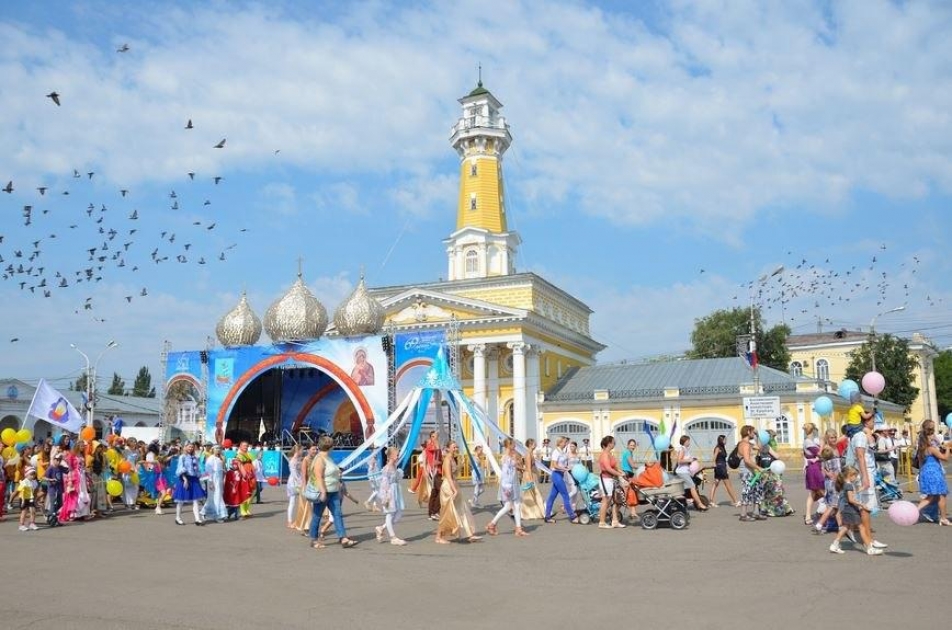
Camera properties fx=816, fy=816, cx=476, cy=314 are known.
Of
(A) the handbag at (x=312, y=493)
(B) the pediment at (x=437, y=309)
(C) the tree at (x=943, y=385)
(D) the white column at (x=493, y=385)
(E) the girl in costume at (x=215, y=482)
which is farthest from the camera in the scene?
(C) the tree at (x=943, y=385)

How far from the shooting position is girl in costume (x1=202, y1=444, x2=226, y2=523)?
1602 centimetres

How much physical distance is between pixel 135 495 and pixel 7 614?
37.0 feet

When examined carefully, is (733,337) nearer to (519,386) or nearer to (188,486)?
(519,386)

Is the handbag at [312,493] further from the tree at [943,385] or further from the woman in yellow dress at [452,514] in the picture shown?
the tree at [943,385]

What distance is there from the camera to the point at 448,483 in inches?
501

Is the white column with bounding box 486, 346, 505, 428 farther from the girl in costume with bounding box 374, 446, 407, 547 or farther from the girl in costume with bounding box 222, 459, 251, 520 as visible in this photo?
the girl in costume with bounding box 374, 446, 407, 547

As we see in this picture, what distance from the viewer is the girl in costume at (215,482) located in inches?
631

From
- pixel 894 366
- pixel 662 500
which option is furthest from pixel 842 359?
pixel 662 500

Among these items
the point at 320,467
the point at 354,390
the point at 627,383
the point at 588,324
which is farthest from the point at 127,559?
the point at 588,324

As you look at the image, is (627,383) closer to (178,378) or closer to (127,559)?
(178,378)

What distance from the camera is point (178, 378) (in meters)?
33.9

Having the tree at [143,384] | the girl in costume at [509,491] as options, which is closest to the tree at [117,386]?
the tree at [143,384]

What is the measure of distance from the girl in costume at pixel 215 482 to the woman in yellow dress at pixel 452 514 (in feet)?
18.2

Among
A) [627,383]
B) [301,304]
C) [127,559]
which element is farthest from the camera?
[627,383]
